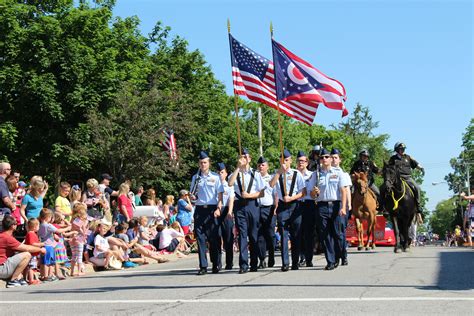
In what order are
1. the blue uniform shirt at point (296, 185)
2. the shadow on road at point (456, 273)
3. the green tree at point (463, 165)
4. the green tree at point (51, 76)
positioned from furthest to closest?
the green tree at point (463, 165) → the green tree at point (51, 76) → the blue uniform shirt at point (296, 185) → the shadow on road at point (456, 273)

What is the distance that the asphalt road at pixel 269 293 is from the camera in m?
10.1

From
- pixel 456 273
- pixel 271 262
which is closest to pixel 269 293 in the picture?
pixel 456 273

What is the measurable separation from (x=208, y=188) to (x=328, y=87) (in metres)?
3.16

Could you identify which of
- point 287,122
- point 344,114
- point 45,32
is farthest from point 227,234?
point 287,122

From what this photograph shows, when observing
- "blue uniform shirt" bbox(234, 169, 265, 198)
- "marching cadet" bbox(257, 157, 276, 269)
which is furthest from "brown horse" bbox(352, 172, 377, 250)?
"blue uniform shirt" bbox(234, 169, 265, 198)

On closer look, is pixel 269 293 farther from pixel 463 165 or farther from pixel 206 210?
pixel 463 165

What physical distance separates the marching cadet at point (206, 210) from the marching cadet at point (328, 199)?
1.83 metres

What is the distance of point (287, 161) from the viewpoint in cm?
1647

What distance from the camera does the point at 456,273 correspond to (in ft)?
47.5

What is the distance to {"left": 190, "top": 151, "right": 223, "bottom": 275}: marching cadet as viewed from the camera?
15875mm

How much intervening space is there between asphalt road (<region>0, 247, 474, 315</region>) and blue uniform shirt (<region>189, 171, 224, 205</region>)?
139 centimetres

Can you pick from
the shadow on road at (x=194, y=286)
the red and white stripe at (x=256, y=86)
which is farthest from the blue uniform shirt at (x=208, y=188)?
the shadow on road at (x=194, y=286)

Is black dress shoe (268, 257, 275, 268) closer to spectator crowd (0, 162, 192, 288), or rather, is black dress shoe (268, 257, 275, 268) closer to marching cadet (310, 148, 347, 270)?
marching cadet (310, 148, 347, 270)

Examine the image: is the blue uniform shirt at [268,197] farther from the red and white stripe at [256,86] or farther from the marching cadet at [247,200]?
the red and white stripe at [256,86]
